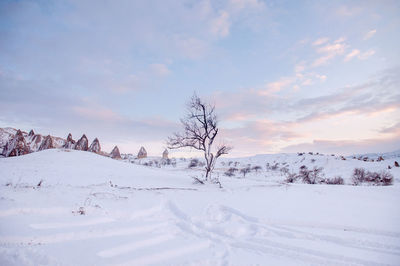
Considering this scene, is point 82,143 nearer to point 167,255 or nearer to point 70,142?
point 70,142

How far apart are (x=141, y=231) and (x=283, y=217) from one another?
12.9 feet

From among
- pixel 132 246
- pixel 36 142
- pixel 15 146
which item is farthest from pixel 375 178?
pixel 36 142

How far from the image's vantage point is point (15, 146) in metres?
22.7

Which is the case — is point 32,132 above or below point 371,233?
above

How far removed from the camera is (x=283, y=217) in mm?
5590

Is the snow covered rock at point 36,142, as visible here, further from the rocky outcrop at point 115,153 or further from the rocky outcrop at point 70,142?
the rocky outcrop at point 115,153

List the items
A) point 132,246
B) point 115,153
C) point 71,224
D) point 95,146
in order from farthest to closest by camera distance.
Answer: point 115,153
point 95,146
point 71,224
point 132,246

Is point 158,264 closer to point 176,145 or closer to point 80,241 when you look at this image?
point 80,241

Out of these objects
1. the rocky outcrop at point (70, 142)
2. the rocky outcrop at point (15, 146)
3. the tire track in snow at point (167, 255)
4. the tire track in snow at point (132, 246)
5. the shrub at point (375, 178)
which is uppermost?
the rocky outcrop at point (70, 142)

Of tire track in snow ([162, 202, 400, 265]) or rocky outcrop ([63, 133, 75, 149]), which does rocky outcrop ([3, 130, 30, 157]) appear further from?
tire track in snow ([162, 202, 400, 265])

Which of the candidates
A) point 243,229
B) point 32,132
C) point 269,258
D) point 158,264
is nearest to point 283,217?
point 243,229

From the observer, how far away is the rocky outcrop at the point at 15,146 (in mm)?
22397

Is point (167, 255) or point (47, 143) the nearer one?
point (167, 255)

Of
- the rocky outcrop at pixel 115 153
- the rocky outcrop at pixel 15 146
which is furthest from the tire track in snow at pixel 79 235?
the rocky outcrop at pixel 115 153
